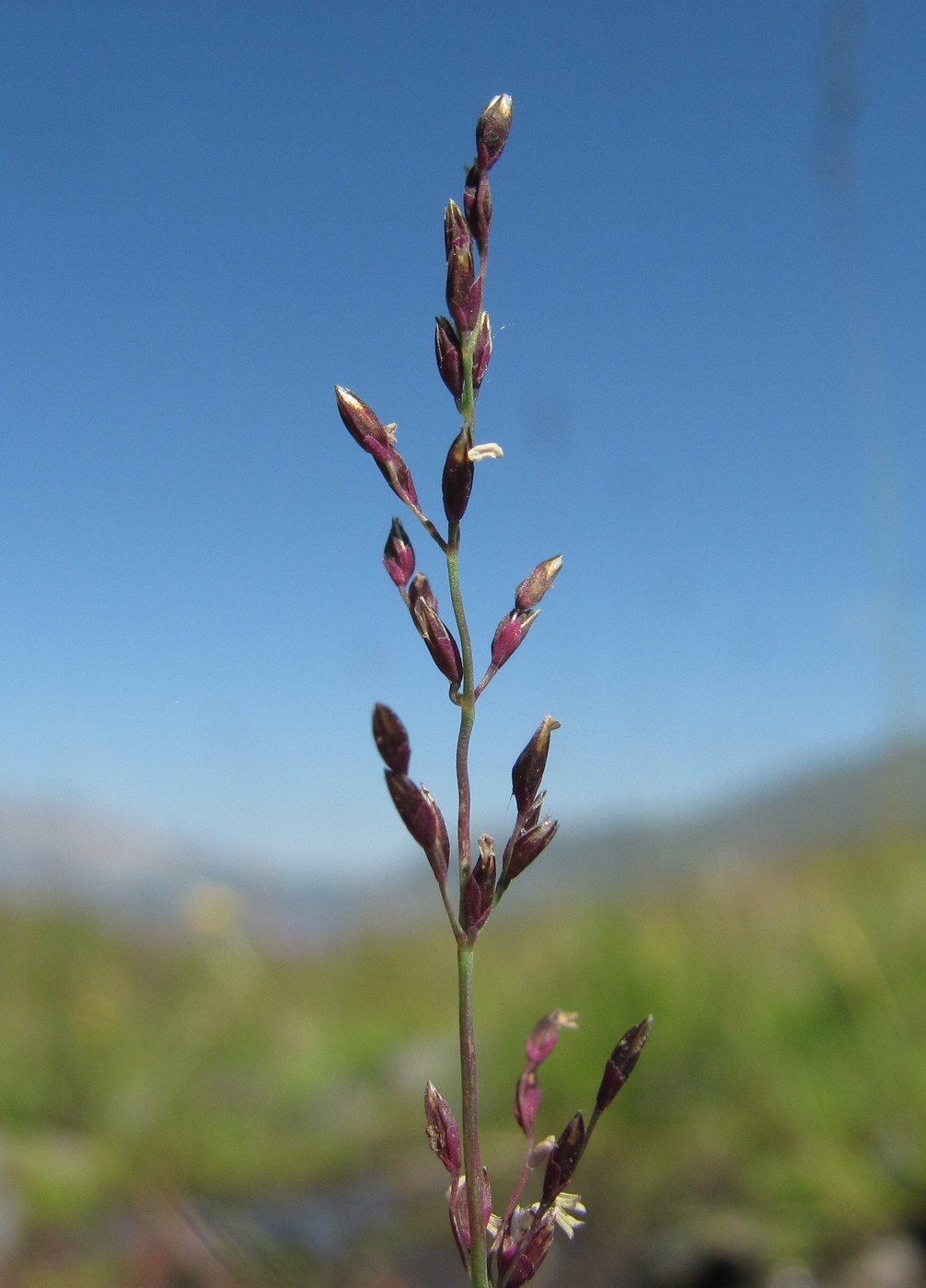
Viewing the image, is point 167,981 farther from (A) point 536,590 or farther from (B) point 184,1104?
(A) point 536,590

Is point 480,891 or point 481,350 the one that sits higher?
point 481,350

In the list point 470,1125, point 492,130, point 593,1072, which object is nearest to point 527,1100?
point 470,1125

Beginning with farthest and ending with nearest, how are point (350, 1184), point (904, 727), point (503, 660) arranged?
point (350, 1184), point (904, 727), point (503, 660)

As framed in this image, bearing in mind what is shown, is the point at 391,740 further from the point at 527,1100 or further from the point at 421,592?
the point at 527,1100

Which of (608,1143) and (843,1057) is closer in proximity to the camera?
(843,1057)

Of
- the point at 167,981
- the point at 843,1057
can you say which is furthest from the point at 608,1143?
the point at 167,981

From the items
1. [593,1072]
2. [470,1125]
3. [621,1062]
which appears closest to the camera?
[470,1125]

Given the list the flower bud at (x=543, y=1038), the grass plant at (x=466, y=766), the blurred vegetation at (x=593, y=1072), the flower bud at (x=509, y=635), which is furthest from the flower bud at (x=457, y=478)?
the blurred vegetation at (x=593, y=1072)
